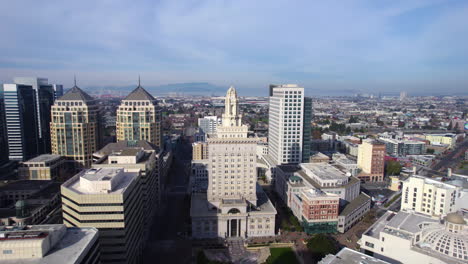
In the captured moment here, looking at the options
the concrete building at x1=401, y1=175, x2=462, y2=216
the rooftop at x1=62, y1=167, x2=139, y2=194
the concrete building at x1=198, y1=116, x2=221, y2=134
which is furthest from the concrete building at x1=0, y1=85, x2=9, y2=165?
the concrete building at x1=401, y1=175, x2=462, y2=216

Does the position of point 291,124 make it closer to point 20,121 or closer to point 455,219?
point 455,219

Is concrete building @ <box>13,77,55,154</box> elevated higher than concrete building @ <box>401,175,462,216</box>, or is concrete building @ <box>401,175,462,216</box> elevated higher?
concrete building @ <box>13,77,55,154</box>

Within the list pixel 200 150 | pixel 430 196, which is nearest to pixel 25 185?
pixel 200 150

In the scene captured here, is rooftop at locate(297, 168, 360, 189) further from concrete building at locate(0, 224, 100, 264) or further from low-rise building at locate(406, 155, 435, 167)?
low-rise building at locate(406, 155, 435, 167)

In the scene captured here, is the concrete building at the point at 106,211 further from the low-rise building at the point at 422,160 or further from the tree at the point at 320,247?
the low-rise building at the point at 422,160

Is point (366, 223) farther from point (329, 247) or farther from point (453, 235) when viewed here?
point (453, 235)
